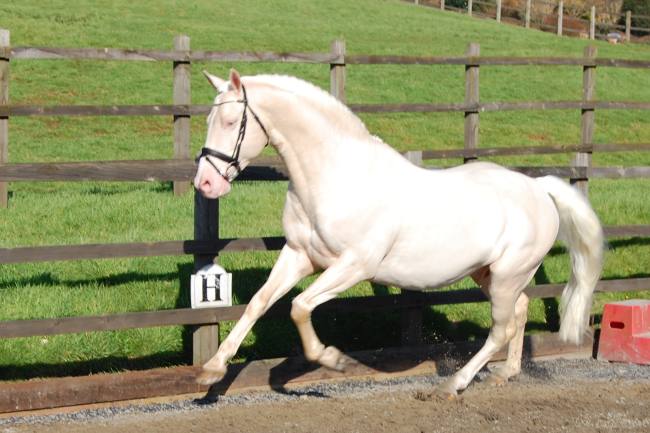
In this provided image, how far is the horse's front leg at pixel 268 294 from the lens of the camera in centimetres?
620

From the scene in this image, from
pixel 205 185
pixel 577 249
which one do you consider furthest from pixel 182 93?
pixel 205 185

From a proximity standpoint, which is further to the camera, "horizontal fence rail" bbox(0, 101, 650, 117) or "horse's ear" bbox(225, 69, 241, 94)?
"horizontal fence rail" bbox(0, 101, 650, 117)

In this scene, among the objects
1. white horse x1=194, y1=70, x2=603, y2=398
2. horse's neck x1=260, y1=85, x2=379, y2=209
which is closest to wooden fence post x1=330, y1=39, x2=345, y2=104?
white horse x1=194, y1=70, x2=603, y2=398

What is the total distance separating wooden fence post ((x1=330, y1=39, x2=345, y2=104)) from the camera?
1038 centimetres

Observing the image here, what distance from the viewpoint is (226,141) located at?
5.96 meters

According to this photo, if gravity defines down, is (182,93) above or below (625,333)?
above

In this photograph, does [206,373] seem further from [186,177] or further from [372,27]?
[372,27]

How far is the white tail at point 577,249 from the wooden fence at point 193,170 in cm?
54

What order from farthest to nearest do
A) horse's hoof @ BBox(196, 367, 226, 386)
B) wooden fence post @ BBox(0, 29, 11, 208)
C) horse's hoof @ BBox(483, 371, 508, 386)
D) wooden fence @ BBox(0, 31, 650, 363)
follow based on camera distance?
wooden fence post @ BBox(0, 29, 11, 208), horse's hoof @ BBox(483, 371, 508, 386), wooden fence @ BBox(0, 31, 650, 363), horse's hoof @ BBox(196, 367, 226, 386)

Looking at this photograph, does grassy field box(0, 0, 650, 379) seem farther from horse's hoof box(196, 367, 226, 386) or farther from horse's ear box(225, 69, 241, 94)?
horse's ear box(225, 69, 241, 94)

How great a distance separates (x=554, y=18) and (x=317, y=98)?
45.5 m

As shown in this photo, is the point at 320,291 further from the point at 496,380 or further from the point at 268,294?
the point at 496,380

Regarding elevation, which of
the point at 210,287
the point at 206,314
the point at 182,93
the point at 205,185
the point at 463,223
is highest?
the point at 182,93

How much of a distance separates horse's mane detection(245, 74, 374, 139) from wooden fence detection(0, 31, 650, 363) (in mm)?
1090
